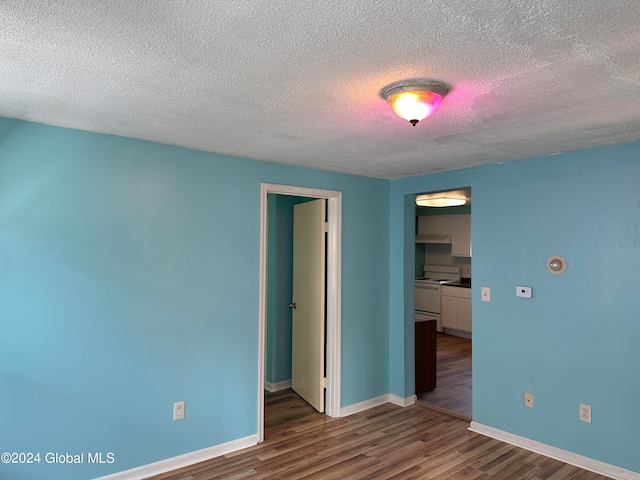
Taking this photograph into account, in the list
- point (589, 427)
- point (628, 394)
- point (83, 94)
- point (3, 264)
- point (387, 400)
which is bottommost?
point (387, 400)

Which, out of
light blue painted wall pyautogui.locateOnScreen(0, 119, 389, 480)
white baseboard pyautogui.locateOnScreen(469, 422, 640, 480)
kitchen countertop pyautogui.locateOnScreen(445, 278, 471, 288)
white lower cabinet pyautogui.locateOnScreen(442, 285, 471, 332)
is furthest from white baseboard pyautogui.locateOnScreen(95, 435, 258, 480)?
kitchen countertop pyautogui.locateOnScreen(445, 278, 471, 288)

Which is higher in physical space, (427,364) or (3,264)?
(3,264)

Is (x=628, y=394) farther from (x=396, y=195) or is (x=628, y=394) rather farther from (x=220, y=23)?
(x=220, y=23)

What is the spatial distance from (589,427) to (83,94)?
385cm

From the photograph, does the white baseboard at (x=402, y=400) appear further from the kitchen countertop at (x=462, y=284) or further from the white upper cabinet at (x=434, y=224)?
the white upper cabinet at (x=434, y=224)

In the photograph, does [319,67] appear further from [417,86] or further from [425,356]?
[425,356]

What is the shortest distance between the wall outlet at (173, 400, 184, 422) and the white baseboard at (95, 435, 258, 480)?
272 millimetres

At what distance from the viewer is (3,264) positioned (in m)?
2.42

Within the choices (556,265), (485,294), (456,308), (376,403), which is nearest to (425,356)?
(376,403)

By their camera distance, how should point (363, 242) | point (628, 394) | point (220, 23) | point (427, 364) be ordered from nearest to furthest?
1. point (220, 23)
2. point (628, 394)
3. point (363, 242)
4. point (427, 364)

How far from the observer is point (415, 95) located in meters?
1.86

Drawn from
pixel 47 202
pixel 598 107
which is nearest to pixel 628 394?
pixel 598 107

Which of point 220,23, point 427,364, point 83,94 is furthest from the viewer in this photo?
point 427,364

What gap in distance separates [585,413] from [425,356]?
1.77 metres
